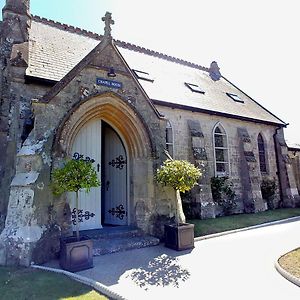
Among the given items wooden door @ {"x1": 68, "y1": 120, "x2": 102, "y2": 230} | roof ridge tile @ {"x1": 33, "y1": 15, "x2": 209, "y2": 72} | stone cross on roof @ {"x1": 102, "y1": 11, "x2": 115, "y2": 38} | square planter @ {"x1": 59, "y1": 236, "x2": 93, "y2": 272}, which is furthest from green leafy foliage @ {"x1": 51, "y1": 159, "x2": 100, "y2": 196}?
roof ridge tile @ {"x1": 33, "y1": 15, "x2": 209, "y2": 72}

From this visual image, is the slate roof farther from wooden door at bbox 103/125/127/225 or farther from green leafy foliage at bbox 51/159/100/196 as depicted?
green leafy foliage at bbox 51/159/100/196

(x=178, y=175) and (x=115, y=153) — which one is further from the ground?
(x=115, y=153)

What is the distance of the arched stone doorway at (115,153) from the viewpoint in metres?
8.29

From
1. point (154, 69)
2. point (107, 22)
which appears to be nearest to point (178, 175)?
point (107, 22)

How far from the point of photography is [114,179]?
9.75 meters

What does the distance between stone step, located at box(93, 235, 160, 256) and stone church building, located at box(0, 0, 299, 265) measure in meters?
0.42

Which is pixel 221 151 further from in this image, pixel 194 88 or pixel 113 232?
pixel 113 232

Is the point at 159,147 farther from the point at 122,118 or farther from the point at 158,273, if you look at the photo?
the point at 158,273

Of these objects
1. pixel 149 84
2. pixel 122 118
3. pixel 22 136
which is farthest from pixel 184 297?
pixel 149 84

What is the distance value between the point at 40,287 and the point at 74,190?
86.1 inches

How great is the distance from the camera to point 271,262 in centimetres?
638

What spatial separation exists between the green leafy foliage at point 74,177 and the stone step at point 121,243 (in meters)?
1.83

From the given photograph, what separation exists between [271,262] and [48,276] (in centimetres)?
514

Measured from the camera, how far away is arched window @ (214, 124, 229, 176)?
1509 cm
